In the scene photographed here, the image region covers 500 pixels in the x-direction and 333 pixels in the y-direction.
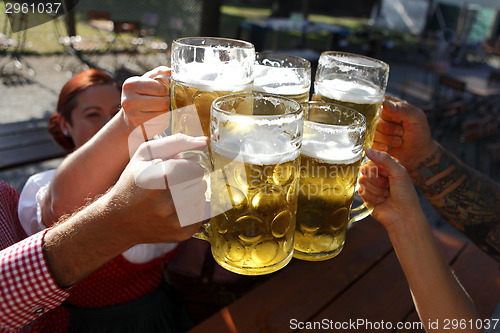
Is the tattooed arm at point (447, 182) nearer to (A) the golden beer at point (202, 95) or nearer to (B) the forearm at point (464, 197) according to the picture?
(B) the forearm at point (464, 197)

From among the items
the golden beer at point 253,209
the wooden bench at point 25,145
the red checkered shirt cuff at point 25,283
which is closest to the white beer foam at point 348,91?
the golden beer at point 253,209

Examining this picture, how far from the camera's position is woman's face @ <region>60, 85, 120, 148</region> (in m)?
1.91

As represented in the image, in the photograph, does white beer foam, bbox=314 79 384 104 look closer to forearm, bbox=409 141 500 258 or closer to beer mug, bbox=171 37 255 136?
beer mug, bbox=171 37 255 136

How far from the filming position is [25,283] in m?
0.85

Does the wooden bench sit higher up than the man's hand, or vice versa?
the man's hand

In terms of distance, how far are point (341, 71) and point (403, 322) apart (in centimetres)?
99

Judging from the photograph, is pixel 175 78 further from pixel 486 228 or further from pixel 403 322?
pixel 486 228

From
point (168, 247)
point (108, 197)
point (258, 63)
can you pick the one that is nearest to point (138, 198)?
point (108, 197)

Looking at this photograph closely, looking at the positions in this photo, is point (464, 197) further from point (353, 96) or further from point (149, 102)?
point (149, 102)

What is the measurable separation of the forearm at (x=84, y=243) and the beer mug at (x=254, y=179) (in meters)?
0.20

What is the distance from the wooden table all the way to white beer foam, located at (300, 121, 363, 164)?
754 mm

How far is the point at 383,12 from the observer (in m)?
16.6

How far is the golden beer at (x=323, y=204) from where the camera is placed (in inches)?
31.8

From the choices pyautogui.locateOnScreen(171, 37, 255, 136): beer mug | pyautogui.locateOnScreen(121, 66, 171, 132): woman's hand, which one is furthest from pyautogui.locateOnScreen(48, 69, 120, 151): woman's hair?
pyautogui.locateOnScreen(171, 37, 255, 136): beer mug
